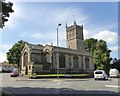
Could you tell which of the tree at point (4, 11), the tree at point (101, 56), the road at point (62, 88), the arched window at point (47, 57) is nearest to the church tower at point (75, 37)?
the tree at point (101, 56)

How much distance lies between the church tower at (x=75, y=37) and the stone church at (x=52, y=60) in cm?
1202

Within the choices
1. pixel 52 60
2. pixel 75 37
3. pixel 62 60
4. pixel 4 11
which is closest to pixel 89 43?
pixel 75 37

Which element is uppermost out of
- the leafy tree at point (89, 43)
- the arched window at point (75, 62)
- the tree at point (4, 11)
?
the leafy tree at point (89, 43)

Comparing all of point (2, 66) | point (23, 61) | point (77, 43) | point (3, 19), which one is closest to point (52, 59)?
point (23, 61)

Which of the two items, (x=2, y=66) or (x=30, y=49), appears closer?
(x=30, y=49)

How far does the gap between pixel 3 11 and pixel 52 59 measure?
54.6 m

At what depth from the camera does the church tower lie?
102062 millimetres

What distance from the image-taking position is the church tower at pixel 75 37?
335 feet

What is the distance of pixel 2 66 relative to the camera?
14338 cm

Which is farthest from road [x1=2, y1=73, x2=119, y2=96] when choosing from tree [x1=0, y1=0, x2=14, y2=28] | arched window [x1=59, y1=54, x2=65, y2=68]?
arched window [x1=59, y1=54, x2=65, y2=68]

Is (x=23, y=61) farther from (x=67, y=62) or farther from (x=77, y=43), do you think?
(x=77, y=43)

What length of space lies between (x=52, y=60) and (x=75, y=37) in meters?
30.8

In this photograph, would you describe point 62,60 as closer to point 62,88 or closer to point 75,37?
point 75,37

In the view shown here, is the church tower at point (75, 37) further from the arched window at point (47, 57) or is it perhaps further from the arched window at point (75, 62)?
the arched window at point (47, 57)
